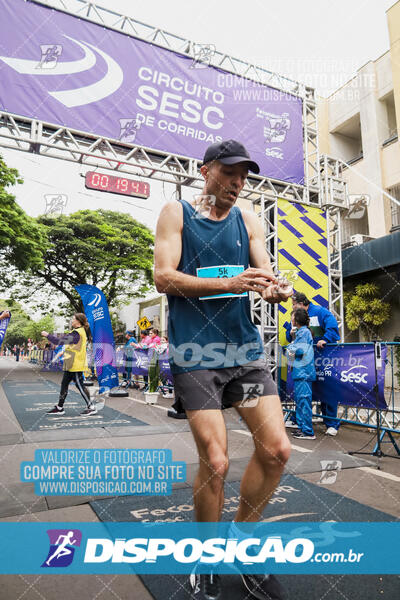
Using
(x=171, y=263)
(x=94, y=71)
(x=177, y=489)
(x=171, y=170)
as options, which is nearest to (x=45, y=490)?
(x=177, y=489)

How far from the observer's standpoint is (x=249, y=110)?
31.1ft

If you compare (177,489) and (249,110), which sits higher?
(249,110)

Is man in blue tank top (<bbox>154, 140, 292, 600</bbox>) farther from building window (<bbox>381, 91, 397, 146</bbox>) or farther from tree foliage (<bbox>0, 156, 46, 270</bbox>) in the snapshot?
tree foliage (<bbox>0, 156, 46, 270</bbox>)

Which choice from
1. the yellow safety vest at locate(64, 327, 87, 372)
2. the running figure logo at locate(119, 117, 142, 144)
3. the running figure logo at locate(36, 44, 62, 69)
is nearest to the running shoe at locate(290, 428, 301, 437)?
the yellow safety vest at locate(64, 327, 87, 372)

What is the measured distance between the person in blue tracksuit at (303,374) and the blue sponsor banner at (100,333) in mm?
4709

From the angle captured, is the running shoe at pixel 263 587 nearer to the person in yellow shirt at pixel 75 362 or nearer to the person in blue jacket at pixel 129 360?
the person in yellow shirt at pixel 75 362

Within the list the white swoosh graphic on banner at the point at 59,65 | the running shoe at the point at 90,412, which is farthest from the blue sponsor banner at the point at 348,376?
the white swoosh graphic on banner at the point at 59,65

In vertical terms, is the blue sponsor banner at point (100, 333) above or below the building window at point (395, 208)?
below

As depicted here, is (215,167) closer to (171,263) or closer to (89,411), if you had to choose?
(171,263)

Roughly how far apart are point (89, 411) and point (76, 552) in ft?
16.4

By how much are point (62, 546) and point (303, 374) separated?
3.95 metres

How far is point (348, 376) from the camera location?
17.0ft

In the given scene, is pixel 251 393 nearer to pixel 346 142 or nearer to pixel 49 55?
pixel 49 55

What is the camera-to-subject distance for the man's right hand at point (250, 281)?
1.59 meters
